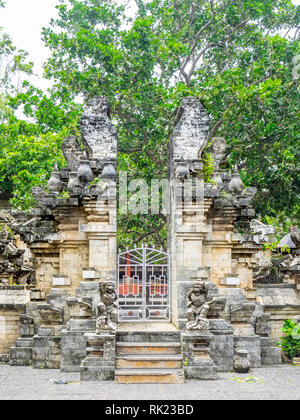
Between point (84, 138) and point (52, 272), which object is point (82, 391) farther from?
point (84, 138)

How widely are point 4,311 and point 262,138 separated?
Answer: 9415 mm

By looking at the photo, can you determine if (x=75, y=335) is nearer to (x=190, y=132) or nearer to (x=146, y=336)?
(x=146, y=336)

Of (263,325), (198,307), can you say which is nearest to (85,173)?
(198,307)

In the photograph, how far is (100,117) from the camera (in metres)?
11.0

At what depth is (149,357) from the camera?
881cm

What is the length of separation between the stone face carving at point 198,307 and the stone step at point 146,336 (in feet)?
1.87

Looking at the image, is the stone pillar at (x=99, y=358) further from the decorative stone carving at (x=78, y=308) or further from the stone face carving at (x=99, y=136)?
the stone face carving at (x=99, y=136)

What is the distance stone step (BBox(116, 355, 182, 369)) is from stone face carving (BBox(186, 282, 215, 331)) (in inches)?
26.4

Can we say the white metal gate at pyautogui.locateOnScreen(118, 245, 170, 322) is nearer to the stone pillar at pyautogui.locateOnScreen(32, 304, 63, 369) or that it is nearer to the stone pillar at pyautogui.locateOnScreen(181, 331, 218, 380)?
the stone pillar at pyautogui.locateOnScreen(32, 304, 63, 369)

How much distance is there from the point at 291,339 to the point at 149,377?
3.67 m

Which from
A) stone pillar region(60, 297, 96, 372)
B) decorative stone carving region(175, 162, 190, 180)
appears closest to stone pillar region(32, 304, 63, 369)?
stone pillar region(60, 297, 96, 372)

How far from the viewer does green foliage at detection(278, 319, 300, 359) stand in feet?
33.8

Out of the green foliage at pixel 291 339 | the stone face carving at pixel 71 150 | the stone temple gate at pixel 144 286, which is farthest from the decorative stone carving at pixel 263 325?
the stone face carving at pixel 71 150

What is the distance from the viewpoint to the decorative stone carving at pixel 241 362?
9164mm
